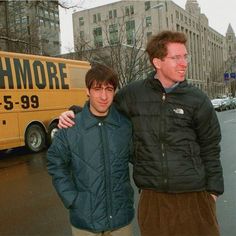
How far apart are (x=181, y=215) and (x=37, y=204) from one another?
15.0 ft

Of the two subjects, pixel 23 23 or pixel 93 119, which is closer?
pixel 93 119

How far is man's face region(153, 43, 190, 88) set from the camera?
10.0 feet

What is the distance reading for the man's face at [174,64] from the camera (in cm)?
305

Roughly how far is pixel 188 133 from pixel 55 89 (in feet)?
42.3

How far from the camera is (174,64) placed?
3047mm

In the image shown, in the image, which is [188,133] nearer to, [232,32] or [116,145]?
[116,145]

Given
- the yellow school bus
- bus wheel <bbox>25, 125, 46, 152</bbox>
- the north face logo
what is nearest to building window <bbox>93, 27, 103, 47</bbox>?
the yellow school bus

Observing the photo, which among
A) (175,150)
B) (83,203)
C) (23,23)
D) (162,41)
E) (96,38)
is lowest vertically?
(83,203)

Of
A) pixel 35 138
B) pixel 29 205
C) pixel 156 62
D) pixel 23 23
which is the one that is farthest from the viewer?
pixel 23 23

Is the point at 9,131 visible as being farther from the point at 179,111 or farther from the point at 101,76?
the point at 179,111

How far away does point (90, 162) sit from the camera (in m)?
3.00

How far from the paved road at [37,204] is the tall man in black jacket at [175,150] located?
2.38m

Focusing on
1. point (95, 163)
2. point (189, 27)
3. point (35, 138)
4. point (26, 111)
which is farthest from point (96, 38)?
point (95, 163)

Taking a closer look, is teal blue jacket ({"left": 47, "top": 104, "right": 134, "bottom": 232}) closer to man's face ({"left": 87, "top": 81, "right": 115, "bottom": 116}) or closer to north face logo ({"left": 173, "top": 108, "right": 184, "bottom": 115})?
man's face ({"left": 87, "top": 81, "right": 115, "bottom": 116})
